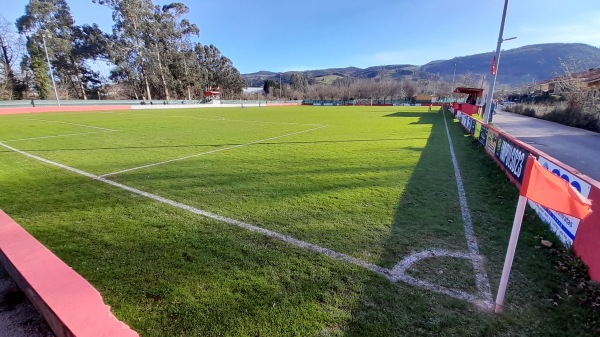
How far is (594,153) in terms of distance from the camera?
11.6 metres

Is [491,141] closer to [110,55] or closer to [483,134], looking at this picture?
[483,134]

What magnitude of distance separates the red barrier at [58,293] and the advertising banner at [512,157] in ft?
24.4

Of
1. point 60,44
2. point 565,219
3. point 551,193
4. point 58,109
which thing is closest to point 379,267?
point 551,193

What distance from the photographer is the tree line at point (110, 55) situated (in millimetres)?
45594

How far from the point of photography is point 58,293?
92.3 inches

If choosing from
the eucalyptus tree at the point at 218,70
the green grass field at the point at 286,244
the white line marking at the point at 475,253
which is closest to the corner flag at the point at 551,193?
the white line marking at the point at 475,253

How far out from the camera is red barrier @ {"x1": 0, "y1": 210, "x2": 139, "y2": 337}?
6.82ft

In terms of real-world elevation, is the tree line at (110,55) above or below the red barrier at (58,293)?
above

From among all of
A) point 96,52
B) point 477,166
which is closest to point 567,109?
point 477,166

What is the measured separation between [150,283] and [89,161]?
775 centimetres

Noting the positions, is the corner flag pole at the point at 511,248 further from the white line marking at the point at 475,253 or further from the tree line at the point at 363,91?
the tree line at the point at 363,91

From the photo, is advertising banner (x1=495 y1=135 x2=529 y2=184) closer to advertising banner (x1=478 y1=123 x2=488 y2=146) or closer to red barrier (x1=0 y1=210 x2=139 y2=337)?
advertising banner (x1=478 y1=123 x2=488 y2=146)

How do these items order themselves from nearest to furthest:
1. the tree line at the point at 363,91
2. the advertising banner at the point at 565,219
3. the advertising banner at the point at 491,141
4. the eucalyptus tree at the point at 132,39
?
the advertising banner at the point at 565,219
the advertising banner at the point at 491,141
the eucalyptus tree at the point at 132,39
the tree line at the point at 363,91

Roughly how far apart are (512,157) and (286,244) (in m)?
6.62
